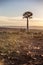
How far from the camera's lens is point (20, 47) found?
61.5 inches

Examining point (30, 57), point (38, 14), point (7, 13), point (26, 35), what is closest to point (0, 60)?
point (30, 57)

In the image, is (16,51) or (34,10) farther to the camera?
(34,10)

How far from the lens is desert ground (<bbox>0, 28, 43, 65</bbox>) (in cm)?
146

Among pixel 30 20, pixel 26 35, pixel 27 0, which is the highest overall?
pixel 27 0

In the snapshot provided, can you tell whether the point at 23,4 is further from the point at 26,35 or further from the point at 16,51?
the point at 16,51

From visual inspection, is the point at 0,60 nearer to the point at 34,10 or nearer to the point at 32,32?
the point at 32,32

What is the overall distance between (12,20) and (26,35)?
0.28 metres

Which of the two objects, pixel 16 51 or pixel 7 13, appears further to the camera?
pixel 7 13

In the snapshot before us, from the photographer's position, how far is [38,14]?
5.57 ft

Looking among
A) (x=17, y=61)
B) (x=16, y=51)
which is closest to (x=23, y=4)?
(x=16, y=51)

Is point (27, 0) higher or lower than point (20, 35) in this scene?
higher

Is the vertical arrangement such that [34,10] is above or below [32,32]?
above

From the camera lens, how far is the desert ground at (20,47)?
4.80 feet

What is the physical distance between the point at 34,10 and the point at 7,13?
363 millimetres
